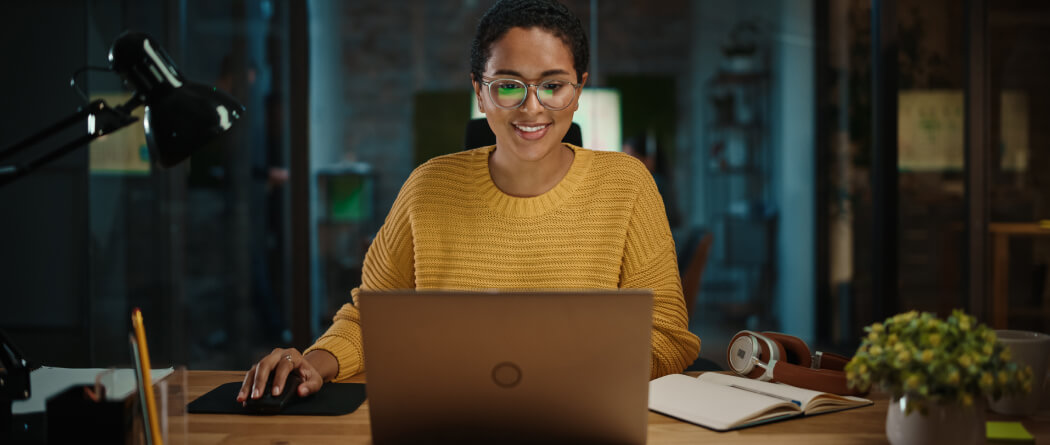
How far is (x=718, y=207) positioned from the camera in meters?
4.16

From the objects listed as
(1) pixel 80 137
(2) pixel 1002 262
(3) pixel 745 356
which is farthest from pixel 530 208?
(2) pixel 1002 262

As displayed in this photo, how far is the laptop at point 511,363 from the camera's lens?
2.77 feet

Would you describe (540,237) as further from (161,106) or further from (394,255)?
(161,106)

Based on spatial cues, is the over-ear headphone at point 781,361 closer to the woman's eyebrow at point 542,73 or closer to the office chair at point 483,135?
the woman's eyebrow at point 542,73

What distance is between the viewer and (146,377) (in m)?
0.80

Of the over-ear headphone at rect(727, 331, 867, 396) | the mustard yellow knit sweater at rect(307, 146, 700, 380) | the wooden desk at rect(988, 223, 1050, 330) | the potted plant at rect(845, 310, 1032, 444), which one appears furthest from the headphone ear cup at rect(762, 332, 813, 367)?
the wooden desk at rect(988, 223, 1050, 330)

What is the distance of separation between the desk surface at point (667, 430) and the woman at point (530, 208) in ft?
0.99

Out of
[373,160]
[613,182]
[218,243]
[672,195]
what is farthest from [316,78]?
[613,182]

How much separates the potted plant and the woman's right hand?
805 millimetres

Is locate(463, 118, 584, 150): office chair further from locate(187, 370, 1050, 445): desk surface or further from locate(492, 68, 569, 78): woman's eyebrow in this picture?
locate(187, 370, 1050, 445): desk surface

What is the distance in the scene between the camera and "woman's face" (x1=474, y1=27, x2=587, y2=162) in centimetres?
147

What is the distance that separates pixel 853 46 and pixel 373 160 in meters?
2.62

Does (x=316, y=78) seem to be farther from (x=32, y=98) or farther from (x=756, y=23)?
(x=756, y=23)

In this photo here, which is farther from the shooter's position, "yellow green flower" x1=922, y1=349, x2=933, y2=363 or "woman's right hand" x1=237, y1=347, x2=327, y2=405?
"woman's right hand" x1=237, y1=347, x2=327, y2=405
